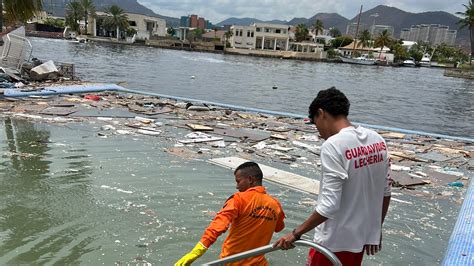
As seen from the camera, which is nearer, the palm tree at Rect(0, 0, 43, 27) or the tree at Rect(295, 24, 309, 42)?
the palm tree at Rect(0, 0, 43, 27)

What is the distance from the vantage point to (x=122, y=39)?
104188mm

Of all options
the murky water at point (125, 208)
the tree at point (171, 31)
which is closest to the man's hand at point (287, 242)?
the murky water at point (125, 208)

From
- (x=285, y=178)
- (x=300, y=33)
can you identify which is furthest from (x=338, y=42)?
(x=285, y=178)

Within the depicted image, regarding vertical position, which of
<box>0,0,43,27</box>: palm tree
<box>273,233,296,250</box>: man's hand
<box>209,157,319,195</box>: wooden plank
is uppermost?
<box>0,0,43,27</box>: palm tree

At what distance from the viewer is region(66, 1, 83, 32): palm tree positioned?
10275 centimetres

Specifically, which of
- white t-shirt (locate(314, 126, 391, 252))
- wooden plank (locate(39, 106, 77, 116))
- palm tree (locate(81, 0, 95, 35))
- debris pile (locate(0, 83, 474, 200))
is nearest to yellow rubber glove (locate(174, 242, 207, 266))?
white t-shirt (locate(314, 126, 391, 252))

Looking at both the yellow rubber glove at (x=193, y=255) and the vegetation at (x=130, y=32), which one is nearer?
the yellow rubber glove at (x=193, y=255)

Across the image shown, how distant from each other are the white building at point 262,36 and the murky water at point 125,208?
9174 centimetres

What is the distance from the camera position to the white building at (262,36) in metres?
96.5

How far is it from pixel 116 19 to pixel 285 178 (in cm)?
10072

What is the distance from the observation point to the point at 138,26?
4432 inches

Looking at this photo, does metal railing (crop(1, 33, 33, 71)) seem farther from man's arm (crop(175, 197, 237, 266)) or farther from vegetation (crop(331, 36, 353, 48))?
vegetation (crop(331, 36, 353, 48))

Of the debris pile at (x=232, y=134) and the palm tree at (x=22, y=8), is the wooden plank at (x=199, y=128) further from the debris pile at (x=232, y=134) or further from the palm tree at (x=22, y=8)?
the palm tree at (x=22, y=8)

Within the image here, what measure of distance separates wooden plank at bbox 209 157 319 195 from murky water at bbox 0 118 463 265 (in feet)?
0.65
